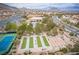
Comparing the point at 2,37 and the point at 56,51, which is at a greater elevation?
the point at 2,37

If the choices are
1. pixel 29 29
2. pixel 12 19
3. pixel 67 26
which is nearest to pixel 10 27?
pixel 12 19

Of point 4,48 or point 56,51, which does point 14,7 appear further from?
point 56,51

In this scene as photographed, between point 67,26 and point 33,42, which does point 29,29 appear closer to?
point 33,42

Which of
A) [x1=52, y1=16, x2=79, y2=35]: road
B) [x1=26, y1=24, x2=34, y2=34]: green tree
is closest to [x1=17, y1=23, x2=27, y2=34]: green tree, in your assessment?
[x1=26, y1=24, x2=34, y2=34]: green tree

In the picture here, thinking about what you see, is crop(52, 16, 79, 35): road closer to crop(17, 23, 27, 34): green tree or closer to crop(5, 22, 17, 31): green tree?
crop(17, 23, 27, 34): green tree

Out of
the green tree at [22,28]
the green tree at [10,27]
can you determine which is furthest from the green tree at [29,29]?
the green tree at [10,27]
